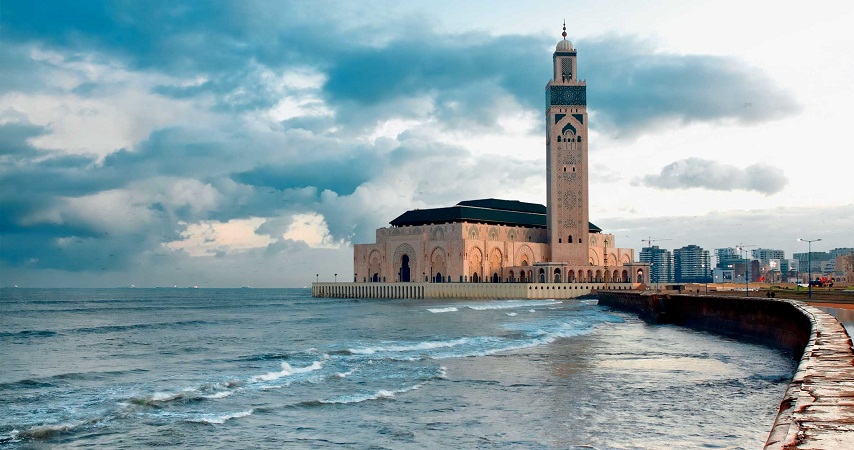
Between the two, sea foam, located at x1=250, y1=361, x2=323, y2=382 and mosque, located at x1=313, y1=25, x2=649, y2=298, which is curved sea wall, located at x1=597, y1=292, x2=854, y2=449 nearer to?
sea foam, located at x1=250, y1=361, x2=323, y2=382

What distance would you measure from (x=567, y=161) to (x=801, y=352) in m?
90.0

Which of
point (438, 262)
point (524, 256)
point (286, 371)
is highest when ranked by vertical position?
point (524, 256)

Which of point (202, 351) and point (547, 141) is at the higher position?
point (547, 141)

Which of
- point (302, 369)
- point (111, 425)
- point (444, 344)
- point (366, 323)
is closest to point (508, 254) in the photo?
point (366, 323)

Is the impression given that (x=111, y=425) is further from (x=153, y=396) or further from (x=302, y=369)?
(x=302, y=369)

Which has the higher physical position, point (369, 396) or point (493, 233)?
point (493, 233)

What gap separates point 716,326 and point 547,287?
62.5m

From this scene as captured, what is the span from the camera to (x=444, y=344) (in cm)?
3262

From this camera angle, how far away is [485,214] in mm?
116625

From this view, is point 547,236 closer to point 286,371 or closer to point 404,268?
point 404,268

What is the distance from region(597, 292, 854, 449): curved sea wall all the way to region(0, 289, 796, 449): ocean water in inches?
56.6

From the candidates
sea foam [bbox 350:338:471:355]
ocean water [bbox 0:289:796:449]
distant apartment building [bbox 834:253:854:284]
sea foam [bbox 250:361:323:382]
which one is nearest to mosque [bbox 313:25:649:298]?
distant apartment building [bbox 834:253:854:284]

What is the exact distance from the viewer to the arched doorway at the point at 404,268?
117 metres

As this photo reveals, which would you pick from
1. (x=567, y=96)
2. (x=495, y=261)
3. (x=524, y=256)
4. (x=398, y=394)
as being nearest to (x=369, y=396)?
(x=398, y=394)
